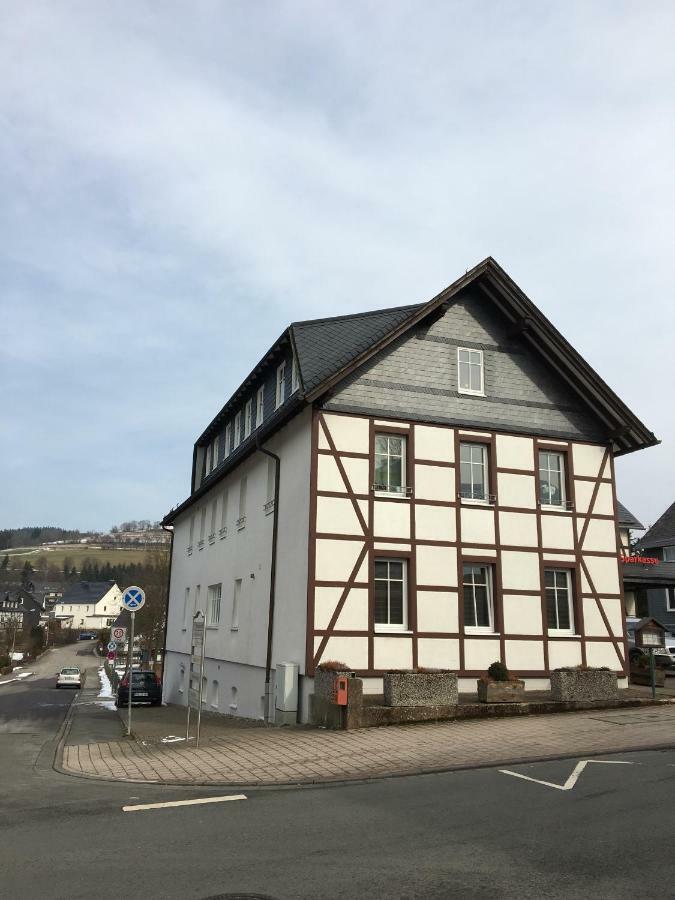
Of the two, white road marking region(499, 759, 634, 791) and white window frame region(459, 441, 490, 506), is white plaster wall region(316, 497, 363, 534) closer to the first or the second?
white window frame region(459, 441, 490, 506)

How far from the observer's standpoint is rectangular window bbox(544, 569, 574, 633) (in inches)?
780

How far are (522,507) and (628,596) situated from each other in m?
30.1

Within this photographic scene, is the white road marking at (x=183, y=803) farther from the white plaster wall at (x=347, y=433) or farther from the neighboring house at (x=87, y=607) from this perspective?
the neighboring house at (x=87, y=607)

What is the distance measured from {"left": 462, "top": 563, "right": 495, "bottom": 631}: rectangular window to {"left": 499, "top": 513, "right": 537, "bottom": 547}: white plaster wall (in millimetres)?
917

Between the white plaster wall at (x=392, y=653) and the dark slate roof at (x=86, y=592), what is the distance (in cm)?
16329

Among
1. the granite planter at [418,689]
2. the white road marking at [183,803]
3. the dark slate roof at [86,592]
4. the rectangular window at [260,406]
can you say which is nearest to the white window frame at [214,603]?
the rectangular window at [260,406]

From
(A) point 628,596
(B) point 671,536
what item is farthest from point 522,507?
(B) point 671,536

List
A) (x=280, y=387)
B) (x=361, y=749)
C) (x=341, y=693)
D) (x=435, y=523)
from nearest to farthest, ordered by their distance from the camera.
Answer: (x=361, y=749) → (x=341, y=693) → (x=435, y=523) → (x=280, y=387)

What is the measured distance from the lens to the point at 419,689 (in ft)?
49.5

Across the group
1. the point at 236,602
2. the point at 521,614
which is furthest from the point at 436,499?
the point at 236,602

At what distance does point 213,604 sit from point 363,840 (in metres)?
20.9

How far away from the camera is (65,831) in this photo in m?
7.61

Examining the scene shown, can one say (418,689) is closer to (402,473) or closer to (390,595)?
(390,595)

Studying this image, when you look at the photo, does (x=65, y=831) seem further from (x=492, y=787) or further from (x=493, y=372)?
(x=493, y=372)
